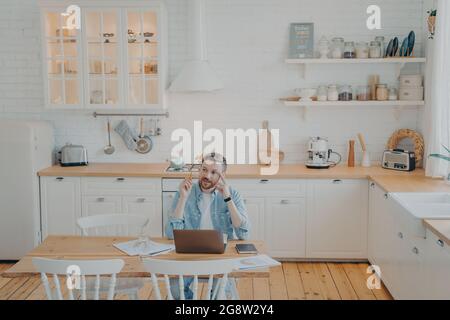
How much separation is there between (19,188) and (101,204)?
29.5 inches

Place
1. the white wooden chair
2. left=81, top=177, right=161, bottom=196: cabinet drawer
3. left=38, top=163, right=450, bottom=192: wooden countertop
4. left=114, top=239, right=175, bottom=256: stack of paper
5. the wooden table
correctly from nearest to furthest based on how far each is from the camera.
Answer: the wooden table
left=114, top=239, right=175, bottom=256: stack of paper
the white wooden chair
left=38, top=163, right=450, bottom=192: wooden countertop
left=81, top=177, right=161, bottom=196: cabinet drawer

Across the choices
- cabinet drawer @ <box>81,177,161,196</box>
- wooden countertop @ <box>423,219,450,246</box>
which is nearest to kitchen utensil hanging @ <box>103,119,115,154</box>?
cabinet drawer @ <box>81,177,161,196</box>

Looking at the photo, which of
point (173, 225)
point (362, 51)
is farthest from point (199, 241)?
point (362, 51)

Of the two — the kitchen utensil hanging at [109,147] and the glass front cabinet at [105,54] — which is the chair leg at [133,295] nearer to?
the glass front cabinet at [105,54]

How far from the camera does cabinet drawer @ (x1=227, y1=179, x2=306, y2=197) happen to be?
17.0ft

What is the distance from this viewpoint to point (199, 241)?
3117 mm

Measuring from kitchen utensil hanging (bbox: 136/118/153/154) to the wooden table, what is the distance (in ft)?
7.74

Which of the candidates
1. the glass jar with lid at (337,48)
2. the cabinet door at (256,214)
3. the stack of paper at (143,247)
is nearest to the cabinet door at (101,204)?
the cabinet door at (256,214)

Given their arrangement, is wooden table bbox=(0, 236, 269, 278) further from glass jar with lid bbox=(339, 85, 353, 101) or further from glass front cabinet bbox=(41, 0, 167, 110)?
glass jar with lid bbox=(339, 85, 353, 101)

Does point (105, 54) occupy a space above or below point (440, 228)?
above

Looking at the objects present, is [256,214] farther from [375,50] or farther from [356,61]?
[375,50]

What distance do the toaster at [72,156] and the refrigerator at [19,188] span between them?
1.07 feet
